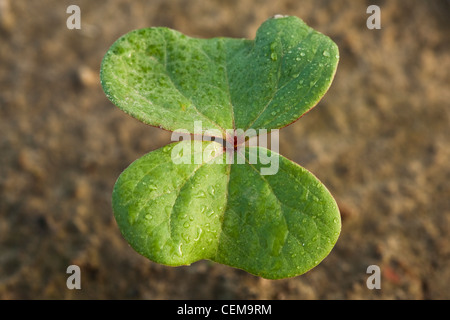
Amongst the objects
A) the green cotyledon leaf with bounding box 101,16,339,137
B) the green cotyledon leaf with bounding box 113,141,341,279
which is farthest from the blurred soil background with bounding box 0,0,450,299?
Answer: the green cotyledon leaf with bounding box 101,16,339,137

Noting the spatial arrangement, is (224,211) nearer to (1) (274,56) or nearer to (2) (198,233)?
(2) (198,233)

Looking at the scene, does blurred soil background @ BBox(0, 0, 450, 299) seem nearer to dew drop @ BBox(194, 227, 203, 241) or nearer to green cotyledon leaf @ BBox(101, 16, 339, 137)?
dew drop @ BBox(194, 227, 203, 241)

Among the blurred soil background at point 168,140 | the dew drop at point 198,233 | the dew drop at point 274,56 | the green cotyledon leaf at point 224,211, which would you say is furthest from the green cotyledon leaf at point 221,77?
the blurred soil background at point 168,140

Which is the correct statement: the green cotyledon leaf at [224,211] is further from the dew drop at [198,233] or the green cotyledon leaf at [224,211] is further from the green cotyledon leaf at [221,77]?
the green cotyledon leaf at [221,77]

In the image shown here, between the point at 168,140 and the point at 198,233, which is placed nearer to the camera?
the point at 198,233

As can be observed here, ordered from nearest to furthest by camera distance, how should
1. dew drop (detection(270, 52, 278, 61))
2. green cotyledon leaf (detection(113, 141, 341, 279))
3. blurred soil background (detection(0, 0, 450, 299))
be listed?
green cotyledon leaf (detection(113, 141, 341, 279))
dew drop (detection(270, 52, 278, 61))
blurred soil background (detection(0, 0, 450, 299))

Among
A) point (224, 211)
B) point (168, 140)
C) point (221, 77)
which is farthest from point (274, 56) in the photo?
point (168, 140)
